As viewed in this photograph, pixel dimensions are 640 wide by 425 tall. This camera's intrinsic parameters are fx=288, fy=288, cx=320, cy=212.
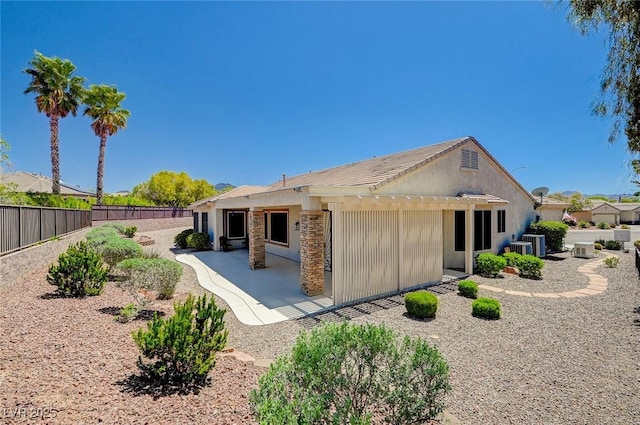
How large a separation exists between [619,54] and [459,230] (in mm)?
8485

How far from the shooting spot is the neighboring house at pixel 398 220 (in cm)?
874

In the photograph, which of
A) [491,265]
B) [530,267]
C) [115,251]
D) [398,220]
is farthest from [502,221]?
[115,251]

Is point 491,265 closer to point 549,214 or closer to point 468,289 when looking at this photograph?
point 468,289

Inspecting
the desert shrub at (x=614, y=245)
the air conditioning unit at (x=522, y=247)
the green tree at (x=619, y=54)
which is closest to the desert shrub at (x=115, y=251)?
the green tree at (x=619, y=54)

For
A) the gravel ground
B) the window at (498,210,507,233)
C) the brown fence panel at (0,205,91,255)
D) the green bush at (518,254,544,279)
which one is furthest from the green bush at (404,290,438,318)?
the brown fence panel at (0,205,91,255)

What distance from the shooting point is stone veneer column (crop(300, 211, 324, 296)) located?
9.17 m

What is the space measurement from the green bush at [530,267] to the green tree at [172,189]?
4953cm

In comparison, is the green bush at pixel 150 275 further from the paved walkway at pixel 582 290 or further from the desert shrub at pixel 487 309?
the paved walkway at pixel 582 290

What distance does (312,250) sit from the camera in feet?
30.5

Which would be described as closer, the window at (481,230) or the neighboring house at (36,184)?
the window at (481,230)

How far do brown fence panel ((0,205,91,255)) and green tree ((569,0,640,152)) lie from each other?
15.2 meters

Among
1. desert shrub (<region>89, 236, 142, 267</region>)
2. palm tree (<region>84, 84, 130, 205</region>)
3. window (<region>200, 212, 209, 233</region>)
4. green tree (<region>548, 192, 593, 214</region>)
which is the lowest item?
desert shrub (<region>89, 236, 142, 267</region>)

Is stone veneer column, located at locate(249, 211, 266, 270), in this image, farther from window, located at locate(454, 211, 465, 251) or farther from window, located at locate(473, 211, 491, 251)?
window, located at locate(473, 211, 491, 251)

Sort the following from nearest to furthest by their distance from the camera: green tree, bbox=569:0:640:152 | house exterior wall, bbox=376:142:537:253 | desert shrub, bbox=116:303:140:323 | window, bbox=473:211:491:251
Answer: green tree, bbox=569:0:640:152 → desert shrub, bbox=116:303:140:323 → house exterior wall, bbox=376:142:537:253 → window, bbox=473:211:491:251
